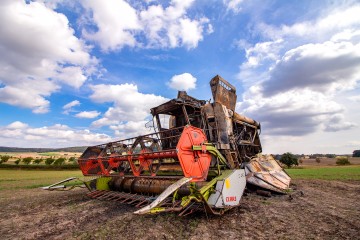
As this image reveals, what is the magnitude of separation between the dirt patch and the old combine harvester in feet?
1.33

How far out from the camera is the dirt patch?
14.0 feet

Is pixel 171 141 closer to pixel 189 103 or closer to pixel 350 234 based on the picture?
pixel 189 103

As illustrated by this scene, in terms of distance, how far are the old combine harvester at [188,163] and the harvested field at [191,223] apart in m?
0.39

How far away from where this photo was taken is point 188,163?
16.8 feet

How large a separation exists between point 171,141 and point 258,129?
547 cm

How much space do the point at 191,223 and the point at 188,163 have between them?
48.4 inches

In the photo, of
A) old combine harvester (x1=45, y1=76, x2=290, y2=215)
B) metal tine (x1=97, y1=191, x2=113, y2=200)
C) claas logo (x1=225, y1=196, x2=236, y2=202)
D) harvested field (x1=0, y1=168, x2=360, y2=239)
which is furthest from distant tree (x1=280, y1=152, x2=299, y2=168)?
claas logo (x1=225, y1=196, x2=236, y2=202)

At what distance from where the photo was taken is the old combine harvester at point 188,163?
5160 millimetres

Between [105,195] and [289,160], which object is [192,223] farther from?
[289,160]

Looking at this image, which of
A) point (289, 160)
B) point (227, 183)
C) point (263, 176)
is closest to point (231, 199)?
point (227, 183)

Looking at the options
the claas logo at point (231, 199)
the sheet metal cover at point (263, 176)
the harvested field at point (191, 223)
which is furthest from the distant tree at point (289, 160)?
the claas logo at point (231, 199)

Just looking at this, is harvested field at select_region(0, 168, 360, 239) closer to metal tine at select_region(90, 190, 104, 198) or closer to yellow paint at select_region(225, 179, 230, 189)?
yellow paint at select_region(225, 179, 230, 189)

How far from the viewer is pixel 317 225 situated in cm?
475

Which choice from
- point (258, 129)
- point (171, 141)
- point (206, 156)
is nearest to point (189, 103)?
point (171, 141)
